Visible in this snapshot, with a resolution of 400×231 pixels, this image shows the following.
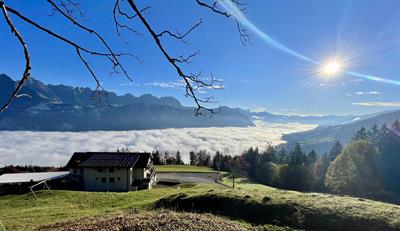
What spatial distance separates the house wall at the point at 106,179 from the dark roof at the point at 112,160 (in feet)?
3.15

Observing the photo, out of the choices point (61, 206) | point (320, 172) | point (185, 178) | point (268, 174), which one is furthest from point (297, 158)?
point (61, 206)

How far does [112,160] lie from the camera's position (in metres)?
54.2

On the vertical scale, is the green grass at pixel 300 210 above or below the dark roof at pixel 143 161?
below

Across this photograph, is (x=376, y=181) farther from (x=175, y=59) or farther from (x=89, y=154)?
(x=175, y=59)

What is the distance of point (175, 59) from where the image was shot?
4758 mm

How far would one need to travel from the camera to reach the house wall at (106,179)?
52.1 metres

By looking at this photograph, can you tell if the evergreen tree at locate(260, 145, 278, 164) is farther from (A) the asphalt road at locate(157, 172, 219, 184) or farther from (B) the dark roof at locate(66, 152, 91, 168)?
(B) the dark roof at locate(66, 152, 91, 168)

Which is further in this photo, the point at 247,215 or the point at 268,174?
the point at 268,174

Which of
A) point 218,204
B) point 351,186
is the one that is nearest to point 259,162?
point 351,186

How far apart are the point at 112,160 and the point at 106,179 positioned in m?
3.46

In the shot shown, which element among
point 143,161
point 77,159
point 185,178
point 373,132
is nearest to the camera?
point 143,161

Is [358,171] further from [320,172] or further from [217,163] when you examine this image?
[217,163]

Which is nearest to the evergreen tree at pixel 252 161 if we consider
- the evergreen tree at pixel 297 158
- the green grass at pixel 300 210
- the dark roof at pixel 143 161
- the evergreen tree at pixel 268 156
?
the evergreen tree at pixel 268 156

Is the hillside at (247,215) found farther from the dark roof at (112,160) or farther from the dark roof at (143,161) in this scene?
the dark roof at (143,161)
